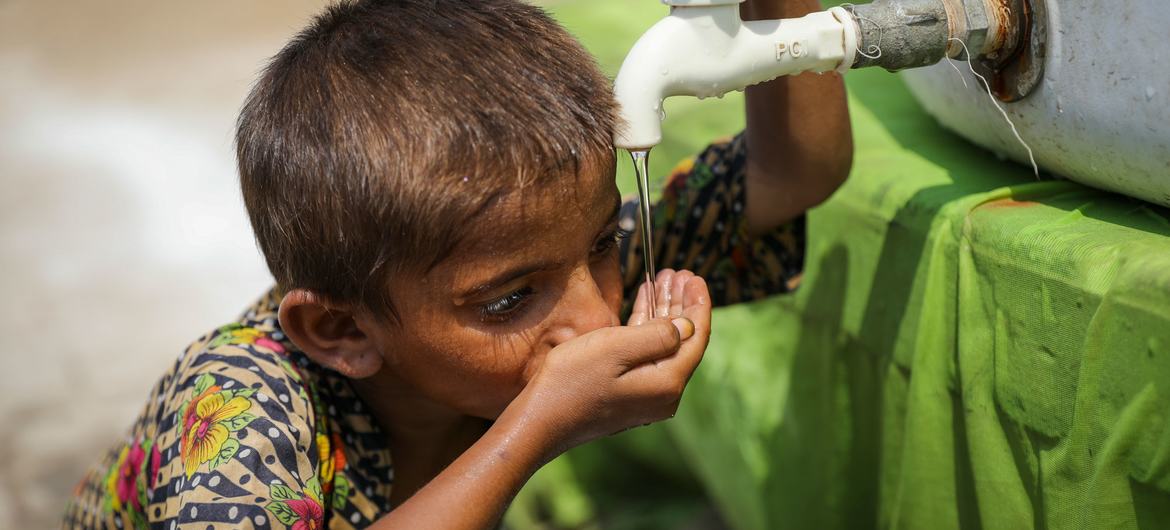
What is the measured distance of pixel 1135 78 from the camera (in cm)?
112

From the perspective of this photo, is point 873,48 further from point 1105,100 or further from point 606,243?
point 606,243

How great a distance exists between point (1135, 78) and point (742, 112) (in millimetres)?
1014

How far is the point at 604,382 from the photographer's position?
1.19 m

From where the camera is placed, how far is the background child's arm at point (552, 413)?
3.86 feet

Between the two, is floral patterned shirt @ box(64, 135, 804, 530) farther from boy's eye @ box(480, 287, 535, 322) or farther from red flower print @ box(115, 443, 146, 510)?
boy's eye @ box(480, 287, 535, 322)

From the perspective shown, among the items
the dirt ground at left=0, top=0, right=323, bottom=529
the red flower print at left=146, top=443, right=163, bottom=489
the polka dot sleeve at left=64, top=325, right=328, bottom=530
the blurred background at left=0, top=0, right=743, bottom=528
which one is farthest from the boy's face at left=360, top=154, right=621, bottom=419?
the dirt ground at left=0, top=0, right=323, bottom=529

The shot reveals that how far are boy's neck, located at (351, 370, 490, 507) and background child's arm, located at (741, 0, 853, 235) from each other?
0.56 meters

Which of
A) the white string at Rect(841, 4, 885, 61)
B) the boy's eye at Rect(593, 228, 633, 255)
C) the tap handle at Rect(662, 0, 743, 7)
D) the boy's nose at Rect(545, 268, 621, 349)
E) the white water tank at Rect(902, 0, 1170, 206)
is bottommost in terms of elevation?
the boy's nose at Rect(545, 268, 621, 349)

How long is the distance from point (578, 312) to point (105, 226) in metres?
3.00

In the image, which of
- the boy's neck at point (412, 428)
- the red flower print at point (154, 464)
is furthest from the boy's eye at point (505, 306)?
the red flower print at point (154, 464)

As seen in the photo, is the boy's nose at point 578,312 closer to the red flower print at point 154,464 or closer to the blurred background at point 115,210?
the red flower print at point 154,464

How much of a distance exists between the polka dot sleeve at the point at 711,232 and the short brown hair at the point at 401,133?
0.38 m

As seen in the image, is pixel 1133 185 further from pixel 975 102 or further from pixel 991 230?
pixel 975 102

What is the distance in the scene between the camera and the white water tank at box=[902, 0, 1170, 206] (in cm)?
110
